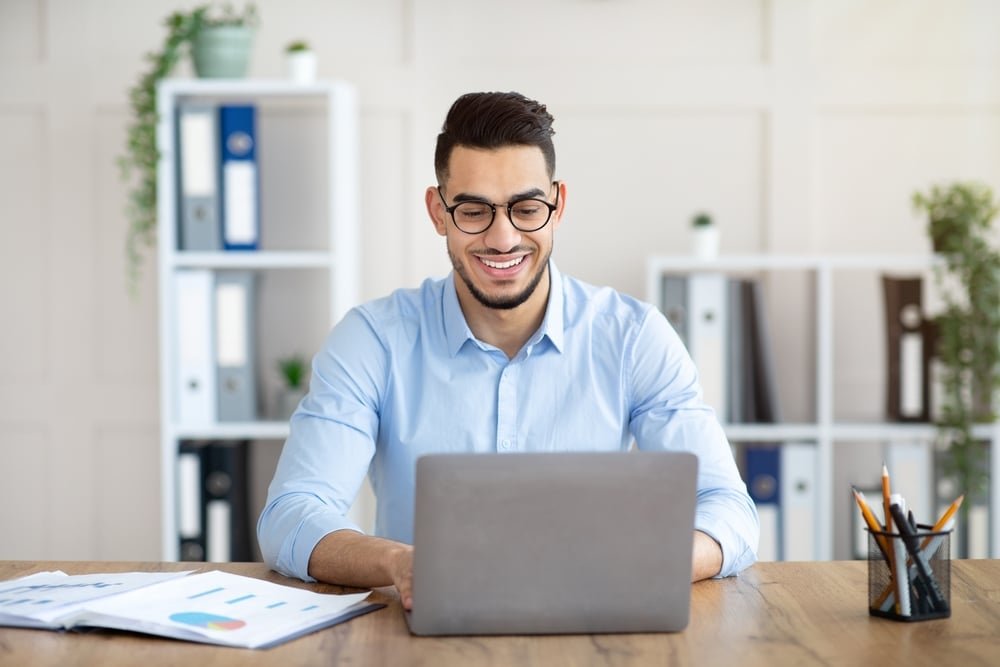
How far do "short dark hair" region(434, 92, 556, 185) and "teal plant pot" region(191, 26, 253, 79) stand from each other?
138 centimetres

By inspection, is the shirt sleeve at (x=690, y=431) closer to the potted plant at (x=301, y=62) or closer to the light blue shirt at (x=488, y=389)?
the light blue shirt at (x=488, y=389)

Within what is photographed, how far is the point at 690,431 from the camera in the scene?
189 cm

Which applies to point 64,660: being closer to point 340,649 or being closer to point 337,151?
point 340,649

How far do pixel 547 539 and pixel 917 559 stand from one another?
46 cm

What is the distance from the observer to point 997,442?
3086 millimetres

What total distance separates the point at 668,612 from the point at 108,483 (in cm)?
252

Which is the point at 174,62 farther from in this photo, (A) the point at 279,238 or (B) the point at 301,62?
(A) the point at 279,238

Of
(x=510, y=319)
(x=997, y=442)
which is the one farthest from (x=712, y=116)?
(x=510, y=319)

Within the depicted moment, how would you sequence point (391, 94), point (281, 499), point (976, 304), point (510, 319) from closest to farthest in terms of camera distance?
point (281, 499) → point (510, 319) → point (976, 304) → point (391, 94)

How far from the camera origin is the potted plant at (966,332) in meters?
2.98

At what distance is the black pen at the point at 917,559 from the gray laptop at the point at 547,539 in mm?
280

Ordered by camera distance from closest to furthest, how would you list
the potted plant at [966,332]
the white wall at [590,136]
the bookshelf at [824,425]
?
the potted plant at [966,332] < the bookshelf at [824,425] < the white wall at [590,136]

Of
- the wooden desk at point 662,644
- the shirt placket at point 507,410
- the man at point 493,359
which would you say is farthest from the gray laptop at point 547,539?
the shirt placket at point 507,410

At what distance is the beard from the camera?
1962 mm
